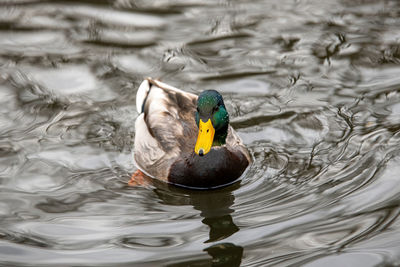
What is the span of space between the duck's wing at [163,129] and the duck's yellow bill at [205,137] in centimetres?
44

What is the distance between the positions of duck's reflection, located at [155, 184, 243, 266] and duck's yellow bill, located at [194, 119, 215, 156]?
18.2 inches

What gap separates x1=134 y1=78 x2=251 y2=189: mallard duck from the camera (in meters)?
6.97

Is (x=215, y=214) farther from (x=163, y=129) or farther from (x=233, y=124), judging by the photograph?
(x=233, y=124)

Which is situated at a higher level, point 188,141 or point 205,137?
point 188,141

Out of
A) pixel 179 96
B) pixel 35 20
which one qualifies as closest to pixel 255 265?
pixel 179 96

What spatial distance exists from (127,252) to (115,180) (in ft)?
4.55

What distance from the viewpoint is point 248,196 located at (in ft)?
22.7

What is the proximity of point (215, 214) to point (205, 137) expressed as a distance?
2.45 feet

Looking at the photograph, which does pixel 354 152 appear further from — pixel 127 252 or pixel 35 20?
→ pixel 35 20

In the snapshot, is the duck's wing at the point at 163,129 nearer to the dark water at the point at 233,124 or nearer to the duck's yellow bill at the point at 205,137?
the dark water at the point at 233,124

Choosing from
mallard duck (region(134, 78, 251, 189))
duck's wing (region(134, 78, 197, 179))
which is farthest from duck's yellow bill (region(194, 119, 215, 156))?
duck's wing (region(134, 78, 197, 179))

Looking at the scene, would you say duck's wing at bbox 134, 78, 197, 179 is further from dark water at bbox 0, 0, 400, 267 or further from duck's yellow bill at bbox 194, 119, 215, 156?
duck's yellow bill at bbox 194, 119, 215, 156

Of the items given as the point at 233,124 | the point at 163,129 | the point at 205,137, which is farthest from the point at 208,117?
the point at 233,124

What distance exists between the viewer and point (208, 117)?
6.95m
